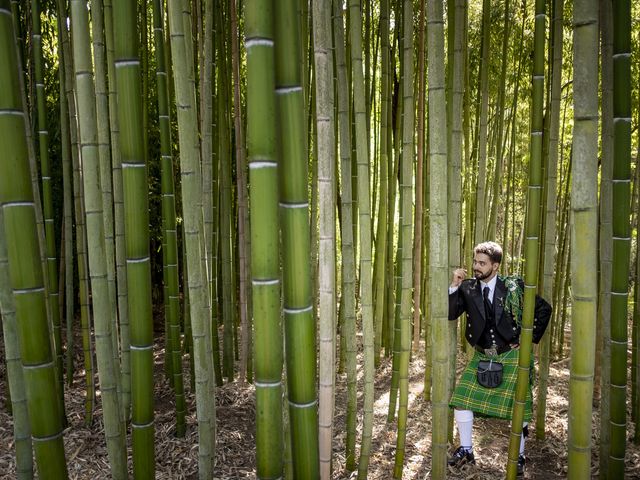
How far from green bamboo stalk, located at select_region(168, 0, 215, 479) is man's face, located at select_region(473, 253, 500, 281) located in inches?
52.7

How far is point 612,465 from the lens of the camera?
2.03 metres

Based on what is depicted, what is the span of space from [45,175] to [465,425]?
2354 millimetres

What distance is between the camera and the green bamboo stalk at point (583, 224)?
1.24 m

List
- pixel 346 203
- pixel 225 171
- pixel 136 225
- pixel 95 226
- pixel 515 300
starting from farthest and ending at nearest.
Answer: pixel 225 171 → pixel 515 300 → pixel 346 203 → pixel 95 226 → pixel 136 225

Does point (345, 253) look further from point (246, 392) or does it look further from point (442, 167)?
point (246, 392)

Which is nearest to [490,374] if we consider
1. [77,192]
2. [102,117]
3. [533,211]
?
[533,211]

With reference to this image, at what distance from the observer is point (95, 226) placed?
1486mm

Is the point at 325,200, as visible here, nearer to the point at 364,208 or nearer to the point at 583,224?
the point at 364,208

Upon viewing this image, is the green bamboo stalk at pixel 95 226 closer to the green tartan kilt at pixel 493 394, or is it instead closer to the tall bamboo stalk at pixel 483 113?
the green tartan kilt at pixel 493 394

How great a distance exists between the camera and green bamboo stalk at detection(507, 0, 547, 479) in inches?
65.7

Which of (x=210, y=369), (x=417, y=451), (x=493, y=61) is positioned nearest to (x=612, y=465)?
(x=417, y=451)

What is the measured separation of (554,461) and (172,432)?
2.01 meters

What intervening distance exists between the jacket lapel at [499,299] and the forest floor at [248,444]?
765 mm

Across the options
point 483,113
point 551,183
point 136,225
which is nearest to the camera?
point 136,225
